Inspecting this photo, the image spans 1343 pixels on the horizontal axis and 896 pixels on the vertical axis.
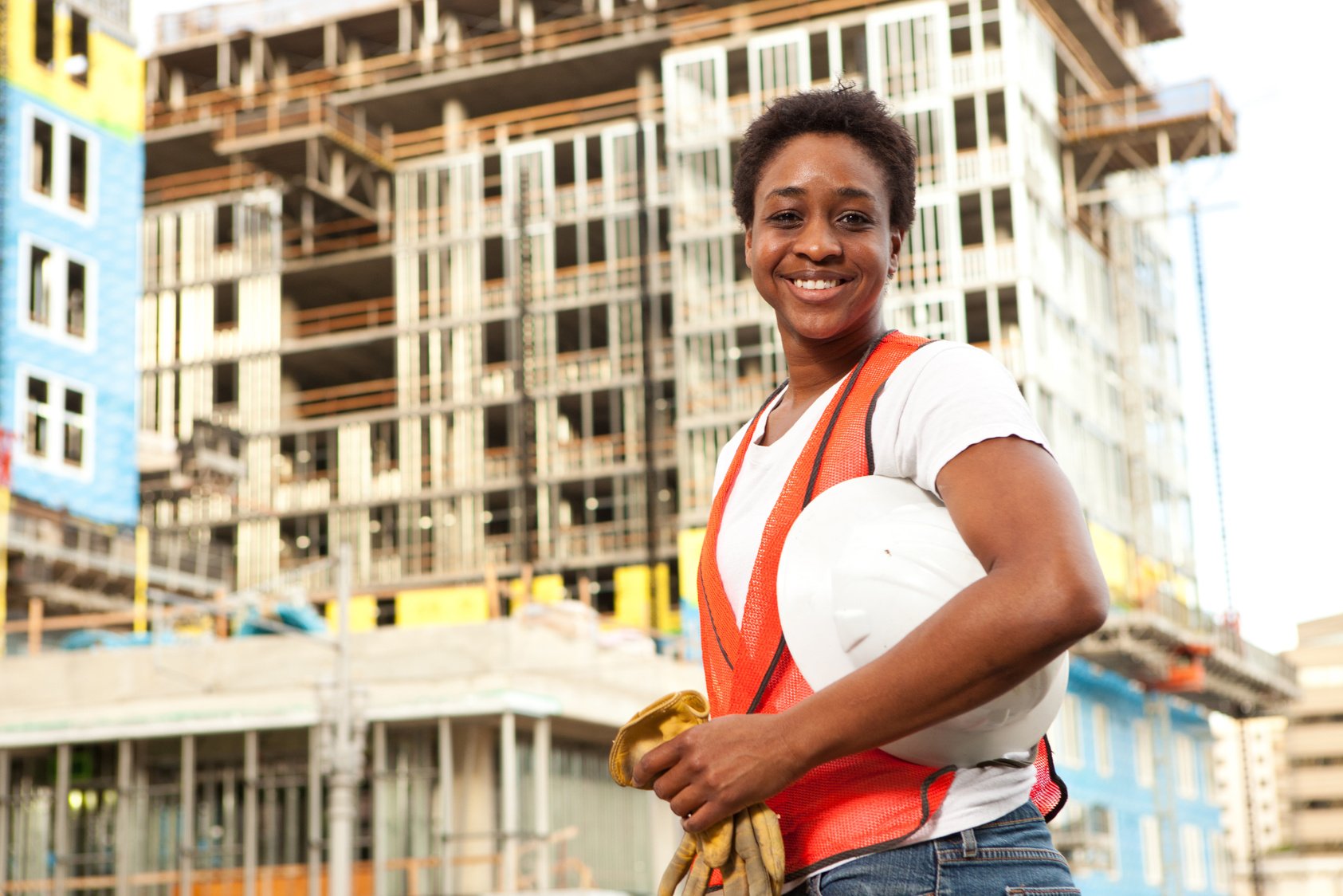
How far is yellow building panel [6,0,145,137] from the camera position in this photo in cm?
3972

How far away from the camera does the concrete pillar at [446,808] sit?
1059 inches

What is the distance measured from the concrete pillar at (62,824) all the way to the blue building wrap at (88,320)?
10.0 meters

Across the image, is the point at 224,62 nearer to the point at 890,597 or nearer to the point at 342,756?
the point at 342,756

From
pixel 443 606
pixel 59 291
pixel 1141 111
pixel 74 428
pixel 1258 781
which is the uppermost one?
pixel 1141 111

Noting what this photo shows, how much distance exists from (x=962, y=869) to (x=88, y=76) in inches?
1681

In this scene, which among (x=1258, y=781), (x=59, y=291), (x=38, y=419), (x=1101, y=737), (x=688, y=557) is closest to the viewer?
(x=38, y=419)

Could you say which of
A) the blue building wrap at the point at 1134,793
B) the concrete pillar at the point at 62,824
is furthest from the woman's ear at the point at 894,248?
the blue building wrap at the point at 1134,793

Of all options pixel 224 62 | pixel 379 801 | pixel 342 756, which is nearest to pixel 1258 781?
pixel 224 62

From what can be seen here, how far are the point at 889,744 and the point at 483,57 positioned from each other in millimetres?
59299

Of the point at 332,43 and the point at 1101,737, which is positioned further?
the point at 332,43

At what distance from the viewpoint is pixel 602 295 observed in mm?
54906

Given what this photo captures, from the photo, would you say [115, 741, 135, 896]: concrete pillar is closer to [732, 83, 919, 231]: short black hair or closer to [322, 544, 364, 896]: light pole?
[322, 544, 364, 896]: light pole

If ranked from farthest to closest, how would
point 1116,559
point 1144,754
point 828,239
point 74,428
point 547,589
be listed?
point 1144,754 → point 547,589 → point 1116,559 → point 74,428 → point 828,239

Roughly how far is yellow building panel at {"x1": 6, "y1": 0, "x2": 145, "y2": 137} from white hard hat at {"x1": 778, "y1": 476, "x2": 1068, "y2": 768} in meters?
40.4
